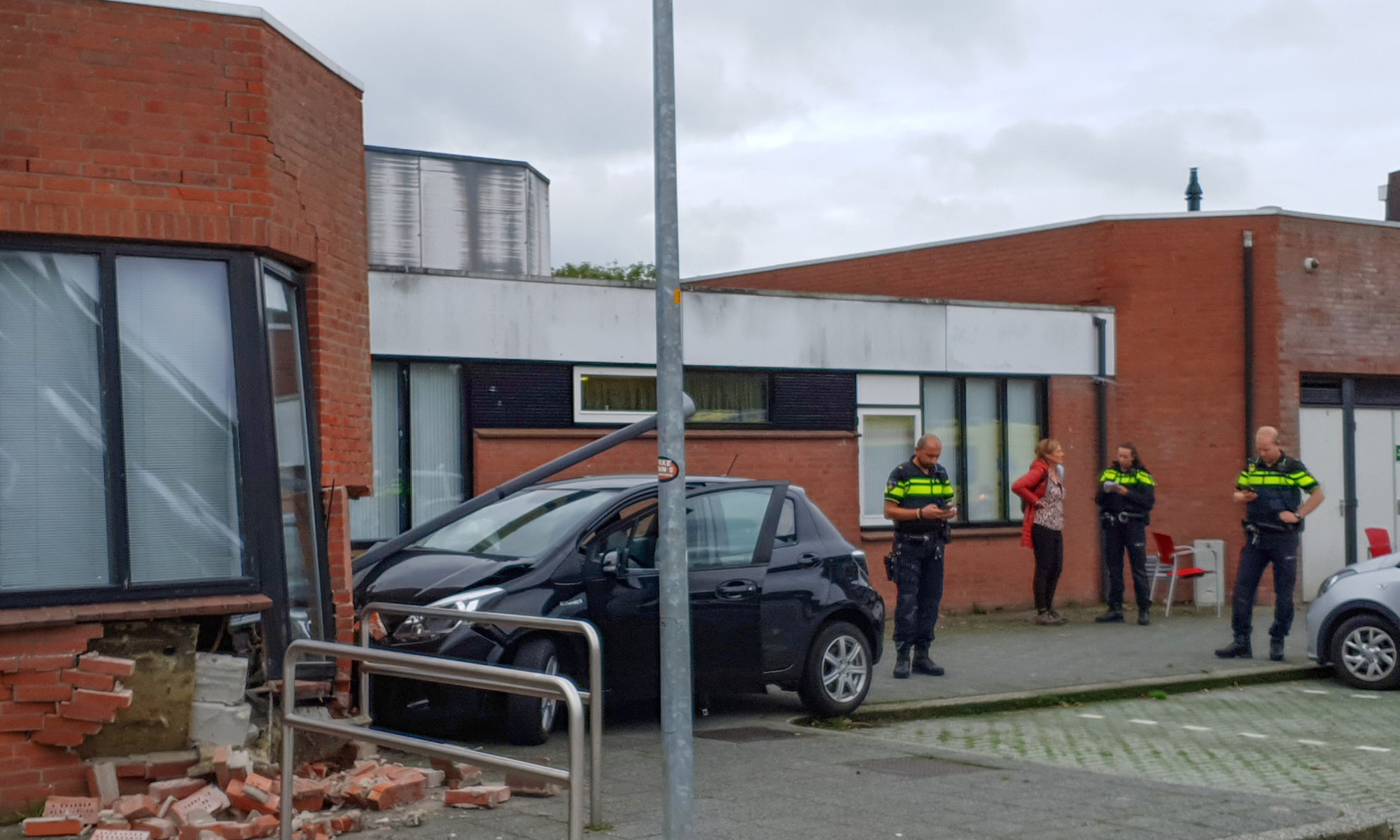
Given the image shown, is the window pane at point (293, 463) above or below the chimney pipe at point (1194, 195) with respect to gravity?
below

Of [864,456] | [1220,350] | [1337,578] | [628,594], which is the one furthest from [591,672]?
[1220,350]

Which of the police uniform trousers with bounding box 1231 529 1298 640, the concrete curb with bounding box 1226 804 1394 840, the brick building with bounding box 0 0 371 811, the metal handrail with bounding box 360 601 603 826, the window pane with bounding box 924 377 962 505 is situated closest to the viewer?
the metal handrail with bounding box 360 601 603 826

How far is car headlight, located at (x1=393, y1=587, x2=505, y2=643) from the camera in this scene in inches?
341

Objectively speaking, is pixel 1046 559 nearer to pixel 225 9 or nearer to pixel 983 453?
pixel 983 453

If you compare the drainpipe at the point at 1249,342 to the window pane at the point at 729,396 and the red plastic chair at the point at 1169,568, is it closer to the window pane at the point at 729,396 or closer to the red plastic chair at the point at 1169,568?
the red plastic chair at the point at 1169,568

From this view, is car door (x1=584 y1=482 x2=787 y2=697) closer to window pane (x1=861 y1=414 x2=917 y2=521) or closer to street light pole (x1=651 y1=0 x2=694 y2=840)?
street light pole (x1=651 y1=0 x2=694 y2=840)

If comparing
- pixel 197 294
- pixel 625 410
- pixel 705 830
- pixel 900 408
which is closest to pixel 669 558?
pixel 705 830

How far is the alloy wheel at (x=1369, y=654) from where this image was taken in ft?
39.2

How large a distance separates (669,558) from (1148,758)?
4360mm

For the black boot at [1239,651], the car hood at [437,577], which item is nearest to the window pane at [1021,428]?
the black boot at [1239,651]

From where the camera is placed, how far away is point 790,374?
1591 centimetres

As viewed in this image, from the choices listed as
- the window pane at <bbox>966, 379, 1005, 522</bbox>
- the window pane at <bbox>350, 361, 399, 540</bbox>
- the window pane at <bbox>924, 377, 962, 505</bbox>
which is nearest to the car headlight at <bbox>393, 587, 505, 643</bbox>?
the window pane at <bbox>350, 361, 399, 540</bbox>

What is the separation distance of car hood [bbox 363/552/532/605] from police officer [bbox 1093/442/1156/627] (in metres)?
8.94

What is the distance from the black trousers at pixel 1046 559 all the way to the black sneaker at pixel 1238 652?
96.4 inches
